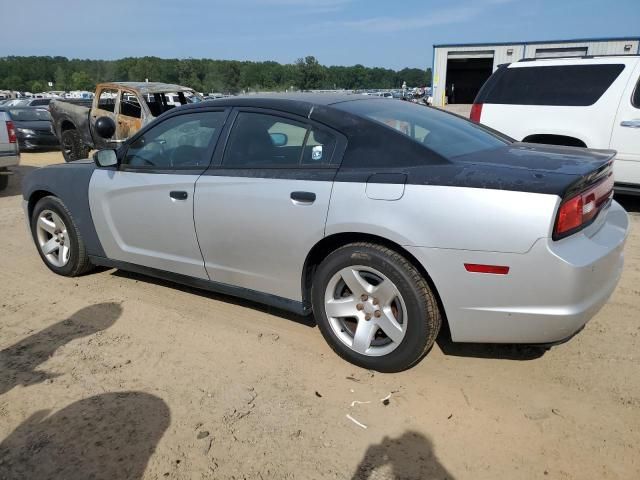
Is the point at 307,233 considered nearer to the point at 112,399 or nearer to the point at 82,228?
the point at 112,399

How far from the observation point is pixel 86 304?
13.4 ft

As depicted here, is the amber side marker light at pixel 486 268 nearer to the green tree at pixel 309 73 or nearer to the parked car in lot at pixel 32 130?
the parked car in lot at pixel 32 130

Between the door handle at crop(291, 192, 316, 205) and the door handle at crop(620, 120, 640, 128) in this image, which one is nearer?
the door handle at crop(291, 192, 316, 205)

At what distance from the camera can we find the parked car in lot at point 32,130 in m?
15.2

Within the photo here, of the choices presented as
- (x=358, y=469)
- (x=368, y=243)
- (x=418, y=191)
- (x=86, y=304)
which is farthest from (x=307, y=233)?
(x=86, y=304)

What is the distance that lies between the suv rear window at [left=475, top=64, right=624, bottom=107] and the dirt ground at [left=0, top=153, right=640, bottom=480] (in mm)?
3488

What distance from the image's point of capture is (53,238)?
4.61 meters

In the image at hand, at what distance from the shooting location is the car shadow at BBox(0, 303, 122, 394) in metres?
3.06

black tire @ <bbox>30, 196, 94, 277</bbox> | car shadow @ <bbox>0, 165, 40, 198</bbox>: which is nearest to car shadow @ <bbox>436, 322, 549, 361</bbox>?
black tire @ <bbox>30, 196, 94, 277</bbox>

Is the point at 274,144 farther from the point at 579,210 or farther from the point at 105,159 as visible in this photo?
the point at 579,210

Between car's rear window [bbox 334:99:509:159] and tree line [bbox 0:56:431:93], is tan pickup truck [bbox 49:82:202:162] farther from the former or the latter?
tree line [bbox 0:56:431:93]

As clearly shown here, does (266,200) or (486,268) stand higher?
(266,200)

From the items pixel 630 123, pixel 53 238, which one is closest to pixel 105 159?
pixel 53 238

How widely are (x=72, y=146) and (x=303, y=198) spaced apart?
38.1ft
